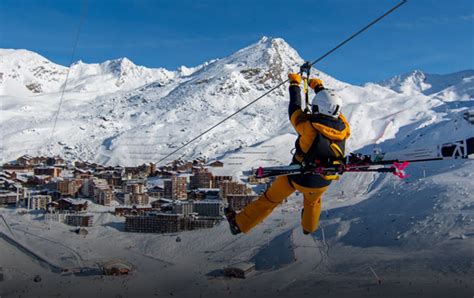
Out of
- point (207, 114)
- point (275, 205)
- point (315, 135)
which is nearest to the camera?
A: point (315, 135)

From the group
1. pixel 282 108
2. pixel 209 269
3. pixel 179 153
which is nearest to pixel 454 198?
pixel 209 269

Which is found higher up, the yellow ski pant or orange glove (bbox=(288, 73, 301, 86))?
orange glove (bbox=(288, 73, 301, 86))

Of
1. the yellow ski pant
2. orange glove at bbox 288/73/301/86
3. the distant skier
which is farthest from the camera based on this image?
the yellow ski pant

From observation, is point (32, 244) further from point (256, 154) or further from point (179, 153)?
point (179, 153)

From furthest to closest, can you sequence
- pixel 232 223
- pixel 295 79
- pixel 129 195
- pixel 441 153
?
1. pixel 129 195
2. pixel 232 223
3. pixel 295 79
4. pixel 441 153

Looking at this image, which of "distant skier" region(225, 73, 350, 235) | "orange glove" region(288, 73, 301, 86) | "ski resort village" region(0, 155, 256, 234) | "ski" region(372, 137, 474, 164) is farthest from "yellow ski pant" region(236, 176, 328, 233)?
"ski resort village" region(0, 155, 256, 234)

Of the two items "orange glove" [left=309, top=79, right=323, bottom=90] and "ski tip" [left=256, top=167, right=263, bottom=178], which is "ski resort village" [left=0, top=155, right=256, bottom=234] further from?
"orange glove" [left=309, top=79, right=323, bottom=90]

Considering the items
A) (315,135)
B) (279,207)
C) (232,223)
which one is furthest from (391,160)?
(279,207)

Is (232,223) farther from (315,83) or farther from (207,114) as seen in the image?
(207,114)
